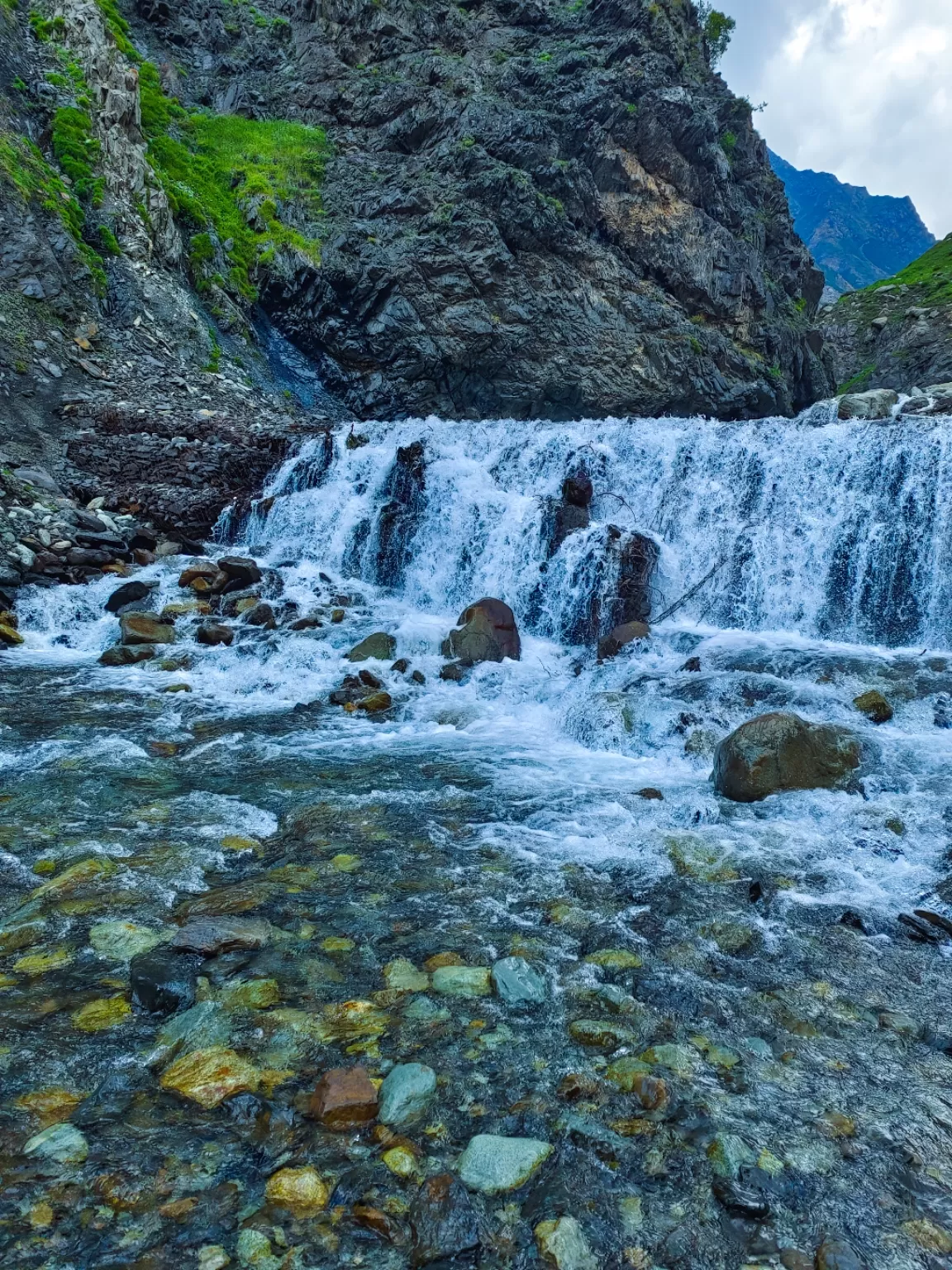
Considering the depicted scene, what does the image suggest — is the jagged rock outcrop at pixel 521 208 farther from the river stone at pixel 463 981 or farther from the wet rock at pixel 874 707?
the river stone at pixel 463 981

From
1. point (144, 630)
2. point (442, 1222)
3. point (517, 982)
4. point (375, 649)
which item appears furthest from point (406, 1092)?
point (144, 630)

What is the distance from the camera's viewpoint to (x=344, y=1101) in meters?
2.73

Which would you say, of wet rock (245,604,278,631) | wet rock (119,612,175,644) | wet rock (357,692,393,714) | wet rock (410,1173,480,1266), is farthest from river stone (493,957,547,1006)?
wet rock (119,612,175,644)

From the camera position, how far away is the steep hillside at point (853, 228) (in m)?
152

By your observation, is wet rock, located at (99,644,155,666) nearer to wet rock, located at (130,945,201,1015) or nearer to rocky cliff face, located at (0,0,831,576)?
rocky cliff face, located at (0,0,831,576)

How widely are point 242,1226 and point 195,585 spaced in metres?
13.0

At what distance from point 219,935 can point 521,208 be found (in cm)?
3472

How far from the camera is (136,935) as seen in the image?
3.90 meters

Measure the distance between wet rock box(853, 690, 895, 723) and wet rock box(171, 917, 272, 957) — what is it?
317 inches

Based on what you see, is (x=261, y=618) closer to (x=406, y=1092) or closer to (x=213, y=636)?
(x=213, y=636)

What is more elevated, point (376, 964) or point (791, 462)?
point (791, 462)

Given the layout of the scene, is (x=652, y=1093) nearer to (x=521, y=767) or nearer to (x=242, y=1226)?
(x=242, y=1226)

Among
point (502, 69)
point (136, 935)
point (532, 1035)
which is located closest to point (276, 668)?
point (136, 935)

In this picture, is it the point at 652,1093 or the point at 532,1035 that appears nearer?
the point at 652,1093
